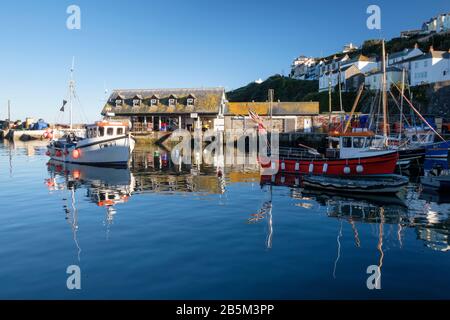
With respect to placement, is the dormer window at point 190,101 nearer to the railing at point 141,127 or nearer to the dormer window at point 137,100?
the railing at point 141,127

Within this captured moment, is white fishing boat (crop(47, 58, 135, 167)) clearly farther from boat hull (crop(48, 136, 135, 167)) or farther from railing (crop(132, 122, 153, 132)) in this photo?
railing (crop(132, 122, 153, 132))

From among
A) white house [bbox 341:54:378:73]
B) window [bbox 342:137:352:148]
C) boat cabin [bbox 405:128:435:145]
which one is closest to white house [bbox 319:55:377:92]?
white house [bbox 341:54:378:73]

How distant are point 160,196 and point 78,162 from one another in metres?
20.9

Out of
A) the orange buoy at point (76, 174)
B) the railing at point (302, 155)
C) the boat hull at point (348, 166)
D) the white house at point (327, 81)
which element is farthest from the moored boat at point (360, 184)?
the white house at point (327, 81)

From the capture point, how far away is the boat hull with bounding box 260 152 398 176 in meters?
24.5

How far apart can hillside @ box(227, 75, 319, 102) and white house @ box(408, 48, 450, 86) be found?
3515 cm

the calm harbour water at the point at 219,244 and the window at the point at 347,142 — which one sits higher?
the window at the point at 347,142

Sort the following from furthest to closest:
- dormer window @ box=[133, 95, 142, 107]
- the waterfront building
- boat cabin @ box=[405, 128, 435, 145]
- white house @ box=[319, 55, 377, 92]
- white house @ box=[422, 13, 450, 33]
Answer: white house @ box=[422, 13, 450, 33], white house @ box=[319, 55, 377, 92], dormer window @ box=[133, 95, 142, 107], the waterfront building, boat cabin @ box=[405, 128, 435, 145]

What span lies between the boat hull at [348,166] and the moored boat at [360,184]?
1.26m

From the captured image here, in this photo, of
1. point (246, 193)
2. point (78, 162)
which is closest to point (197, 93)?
point (78, 162)

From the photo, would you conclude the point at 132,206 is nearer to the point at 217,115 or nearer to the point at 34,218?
the point at 34,218

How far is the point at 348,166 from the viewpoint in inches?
1011

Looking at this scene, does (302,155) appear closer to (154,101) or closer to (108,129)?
(108,129)

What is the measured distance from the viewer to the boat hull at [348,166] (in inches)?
963
